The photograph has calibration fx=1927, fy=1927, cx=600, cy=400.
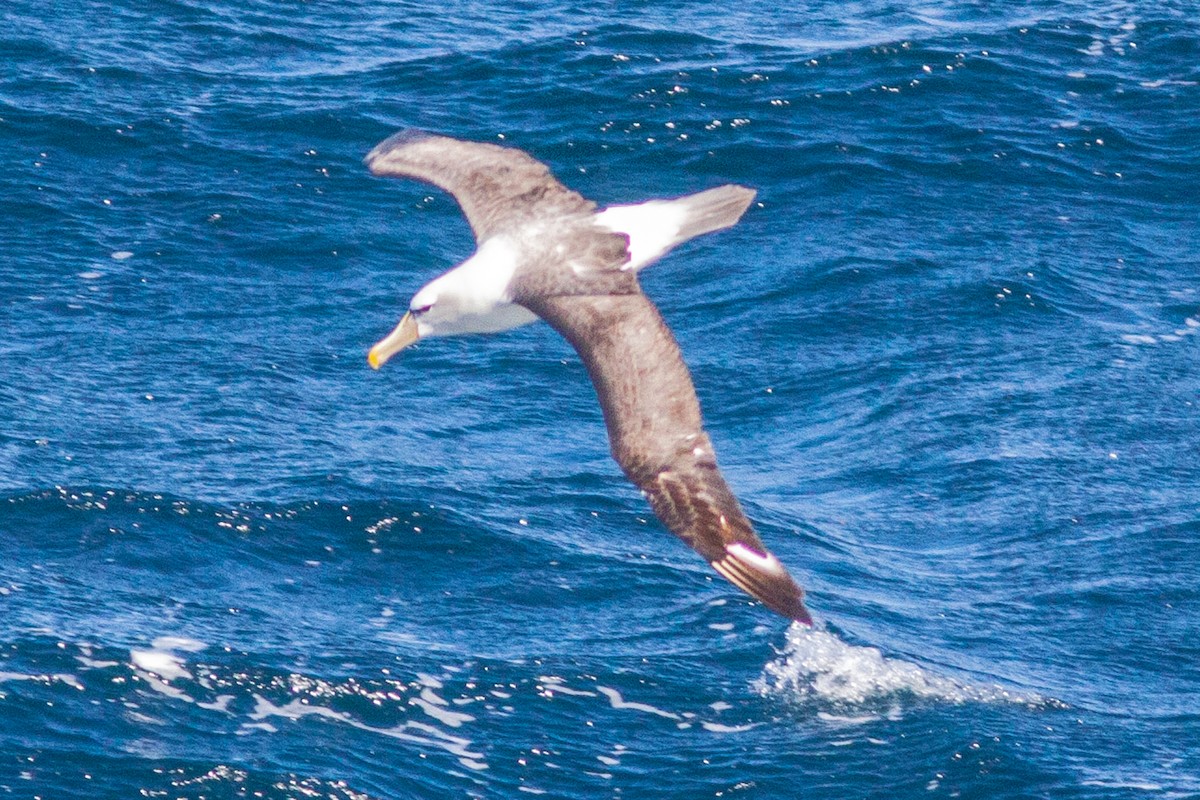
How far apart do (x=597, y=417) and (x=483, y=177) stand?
6015mm

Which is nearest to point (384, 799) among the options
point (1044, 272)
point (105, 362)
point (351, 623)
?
point (351, 623)

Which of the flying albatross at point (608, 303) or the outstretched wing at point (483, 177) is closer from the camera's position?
the flying albatross at point (608, 303)

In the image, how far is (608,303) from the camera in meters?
12.7

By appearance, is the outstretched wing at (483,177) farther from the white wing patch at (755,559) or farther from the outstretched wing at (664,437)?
the white wing patch at (755,559)

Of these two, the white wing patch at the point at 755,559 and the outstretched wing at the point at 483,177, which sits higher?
the outstretched wing at the point at 483,177

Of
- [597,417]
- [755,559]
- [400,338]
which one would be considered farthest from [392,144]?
[755,559]

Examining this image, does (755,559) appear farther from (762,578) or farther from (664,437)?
(664,437)

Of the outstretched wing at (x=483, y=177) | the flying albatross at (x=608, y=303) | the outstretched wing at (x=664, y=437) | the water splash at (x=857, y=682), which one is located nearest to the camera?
the outstretched wing at (x=664, y=437)

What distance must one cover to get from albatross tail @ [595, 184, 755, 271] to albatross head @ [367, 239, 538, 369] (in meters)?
0.81

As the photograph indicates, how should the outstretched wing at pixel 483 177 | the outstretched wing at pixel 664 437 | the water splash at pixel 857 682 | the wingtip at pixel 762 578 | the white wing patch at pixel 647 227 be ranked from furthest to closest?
the water splash at pixel 857 682 → the outstretched wing at pixel 483 177 → the white wing patch at pixel 647 227 → the outstretched wing at pixel 664 437 → the wingtip at pixel 762 578

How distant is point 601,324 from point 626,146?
1168cm

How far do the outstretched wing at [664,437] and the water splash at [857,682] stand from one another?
4540 mm

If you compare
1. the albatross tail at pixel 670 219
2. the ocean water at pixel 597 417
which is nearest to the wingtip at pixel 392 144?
the albatross tail at pixel 670 219

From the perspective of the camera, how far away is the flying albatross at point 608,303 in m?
11.5
